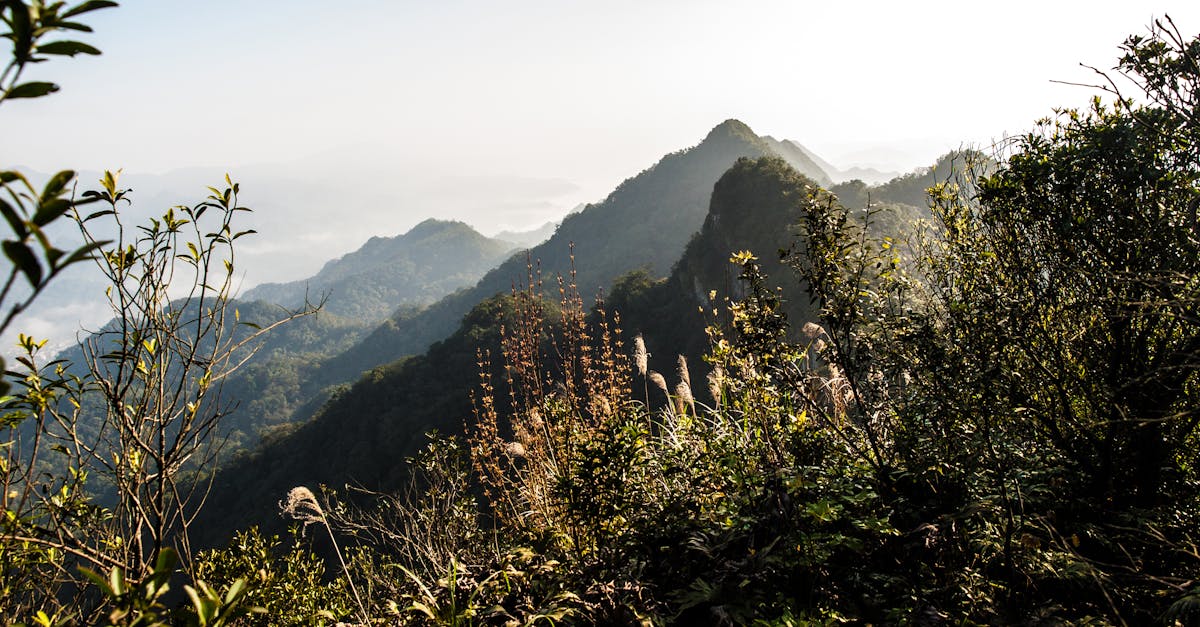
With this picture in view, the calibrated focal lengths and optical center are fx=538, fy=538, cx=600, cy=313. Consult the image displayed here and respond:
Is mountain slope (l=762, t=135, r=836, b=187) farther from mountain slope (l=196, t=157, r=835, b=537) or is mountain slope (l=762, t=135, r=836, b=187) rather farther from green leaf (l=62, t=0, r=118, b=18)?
green leaf (l=62, t=0, r=118, b=18)

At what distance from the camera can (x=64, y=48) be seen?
0.94 metres

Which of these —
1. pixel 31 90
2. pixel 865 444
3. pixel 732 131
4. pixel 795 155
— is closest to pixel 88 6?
pixel 31 90

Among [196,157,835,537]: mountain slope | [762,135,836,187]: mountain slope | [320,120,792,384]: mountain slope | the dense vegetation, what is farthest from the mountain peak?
the dense vegetation

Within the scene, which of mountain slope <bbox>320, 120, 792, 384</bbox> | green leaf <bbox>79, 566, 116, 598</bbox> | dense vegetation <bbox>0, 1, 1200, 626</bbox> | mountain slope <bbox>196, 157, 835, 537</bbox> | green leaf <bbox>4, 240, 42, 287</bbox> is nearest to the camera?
green leaf <bbox>4, 240, 42, 287</bbox>

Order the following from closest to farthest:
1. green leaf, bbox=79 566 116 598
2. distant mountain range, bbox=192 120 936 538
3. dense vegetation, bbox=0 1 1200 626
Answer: green leaf, bbox=79 566 116 598 < dense vegetation, bbox=0 1 1200 626 < distant mountain range, bbox=192 120 936 538

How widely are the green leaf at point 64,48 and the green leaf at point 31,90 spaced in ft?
0.26

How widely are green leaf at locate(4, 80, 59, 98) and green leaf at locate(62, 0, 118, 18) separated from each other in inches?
4.6

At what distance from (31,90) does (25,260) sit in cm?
42

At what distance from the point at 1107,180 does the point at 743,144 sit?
3984 inches

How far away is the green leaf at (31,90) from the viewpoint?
0.88 meters

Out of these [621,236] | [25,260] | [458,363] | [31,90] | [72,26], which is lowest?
[458,363]

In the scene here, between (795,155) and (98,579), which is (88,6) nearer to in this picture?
(98,579)

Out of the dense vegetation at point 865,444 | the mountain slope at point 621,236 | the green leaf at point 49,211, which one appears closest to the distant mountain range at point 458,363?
the mountain slope at point 621,236

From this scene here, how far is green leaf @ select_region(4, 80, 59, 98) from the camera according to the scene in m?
0.88
